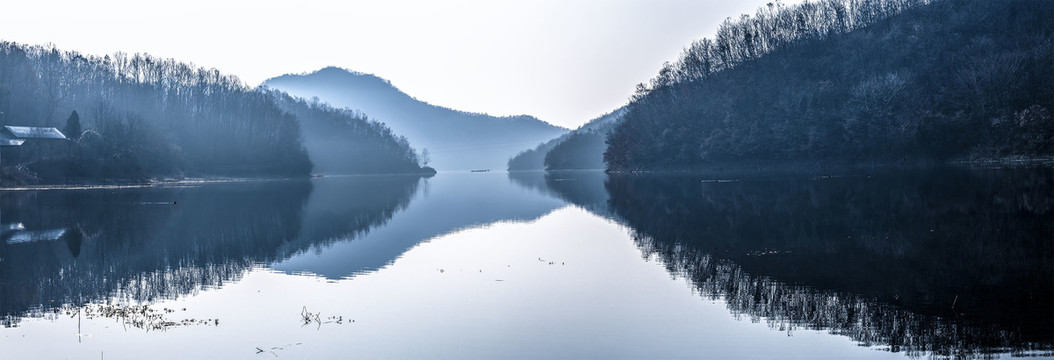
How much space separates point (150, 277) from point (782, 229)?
75.6 ft

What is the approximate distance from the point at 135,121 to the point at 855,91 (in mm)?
119590

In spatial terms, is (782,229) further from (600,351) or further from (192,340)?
(192,340)

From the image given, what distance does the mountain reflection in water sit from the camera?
1474cm

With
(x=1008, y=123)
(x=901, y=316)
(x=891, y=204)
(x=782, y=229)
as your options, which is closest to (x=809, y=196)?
(x=891, y=204)

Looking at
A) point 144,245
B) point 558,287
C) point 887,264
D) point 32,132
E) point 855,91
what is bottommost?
point 558,287

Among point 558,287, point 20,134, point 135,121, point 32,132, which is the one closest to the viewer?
point 558,287

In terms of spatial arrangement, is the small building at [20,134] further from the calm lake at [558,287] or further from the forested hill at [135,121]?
the calm lake at [558,287]

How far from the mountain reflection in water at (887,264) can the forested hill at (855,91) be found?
8009 cm

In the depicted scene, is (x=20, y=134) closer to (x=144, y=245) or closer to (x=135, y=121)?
(x=135, y=121)

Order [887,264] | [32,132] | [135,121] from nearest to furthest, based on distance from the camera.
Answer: [887,264] < [32,132] < [135,121]

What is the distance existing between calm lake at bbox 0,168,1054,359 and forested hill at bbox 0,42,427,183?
70580 millimetres

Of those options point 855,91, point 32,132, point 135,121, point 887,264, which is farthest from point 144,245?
point 855,91

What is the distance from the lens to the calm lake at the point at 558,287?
1462cm

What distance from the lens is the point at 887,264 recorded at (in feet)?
70.9
